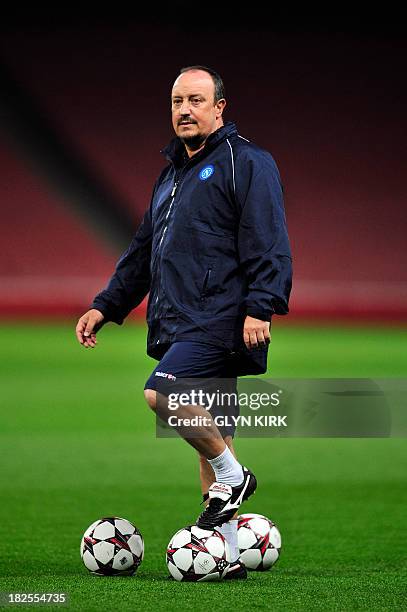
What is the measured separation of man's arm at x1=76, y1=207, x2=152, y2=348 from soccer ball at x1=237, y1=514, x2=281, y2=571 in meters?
1.08

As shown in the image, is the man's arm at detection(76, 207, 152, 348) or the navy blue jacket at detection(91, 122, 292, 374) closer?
the navy blue jacket at detection(91, 122, 292, 374)

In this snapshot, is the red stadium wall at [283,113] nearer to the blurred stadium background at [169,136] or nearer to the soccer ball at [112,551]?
the blurred stadium background at [169,136]

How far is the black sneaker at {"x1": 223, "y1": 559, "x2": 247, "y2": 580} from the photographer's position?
4887 millimetres

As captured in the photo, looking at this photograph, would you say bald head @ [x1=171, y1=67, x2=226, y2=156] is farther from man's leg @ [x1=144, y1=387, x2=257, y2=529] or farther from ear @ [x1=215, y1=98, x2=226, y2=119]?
man's leg @ [x1=144, y1=387, x2=257, y2=529]

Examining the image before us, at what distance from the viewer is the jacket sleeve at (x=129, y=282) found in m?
5.43

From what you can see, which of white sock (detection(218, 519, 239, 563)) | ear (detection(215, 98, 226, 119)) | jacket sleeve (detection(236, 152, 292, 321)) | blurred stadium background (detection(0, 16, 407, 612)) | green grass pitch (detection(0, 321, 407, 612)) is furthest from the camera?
blurred stadium background (detection(0, 16, 407, 612))

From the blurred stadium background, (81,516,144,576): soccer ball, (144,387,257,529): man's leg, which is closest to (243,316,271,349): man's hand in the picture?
(144,387,257,529): man's leg

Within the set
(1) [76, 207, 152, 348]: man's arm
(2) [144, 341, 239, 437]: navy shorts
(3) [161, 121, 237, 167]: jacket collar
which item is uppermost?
(3) [161, 121, 237, 167]: jacket collar

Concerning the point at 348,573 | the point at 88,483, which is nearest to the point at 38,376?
the point at 88,483

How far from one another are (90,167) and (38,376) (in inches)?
559

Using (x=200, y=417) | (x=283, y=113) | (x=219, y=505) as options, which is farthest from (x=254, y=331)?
(x=283, y=113)

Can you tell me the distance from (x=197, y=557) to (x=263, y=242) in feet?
4.20

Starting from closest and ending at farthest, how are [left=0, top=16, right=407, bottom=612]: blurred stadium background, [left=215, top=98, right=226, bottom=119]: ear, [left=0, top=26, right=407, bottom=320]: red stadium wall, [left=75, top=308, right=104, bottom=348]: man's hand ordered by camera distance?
1. [left=215, top=98, right=226, bottom=119]: ear
2. [left=75, top=308, right=104, bottom=348]: man's hand
3. [left=0, top=16, right=407, bottom=612]: blurred stadium background
4. [left=0, top=26, right=407, bottom=320]: red stadium wall

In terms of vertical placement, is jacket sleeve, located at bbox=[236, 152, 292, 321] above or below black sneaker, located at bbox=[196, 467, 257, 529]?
above
